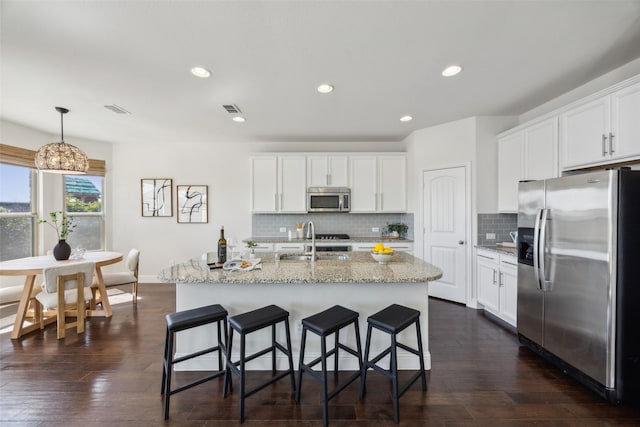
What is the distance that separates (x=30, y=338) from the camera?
8.95ft

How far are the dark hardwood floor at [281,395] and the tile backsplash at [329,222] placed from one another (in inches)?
98.2

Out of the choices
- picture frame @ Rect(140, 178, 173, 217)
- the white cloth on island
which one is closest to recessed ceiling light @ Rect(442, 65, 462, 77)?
the white cloth on island

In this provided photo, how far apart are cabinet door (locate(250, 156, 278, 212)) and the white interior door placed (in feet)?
8.54

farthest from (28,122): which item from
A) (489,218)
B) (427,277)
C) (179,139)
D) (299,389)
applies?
(489,218)

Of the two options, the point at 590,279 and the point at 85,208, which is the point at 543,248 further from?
the point at 85,208

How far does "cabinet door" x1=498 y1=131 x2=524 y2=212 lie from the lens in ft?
10.5

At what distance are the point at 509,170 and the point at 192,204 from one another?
5247 mm

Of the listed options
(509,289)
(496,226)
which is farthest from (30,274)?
(496,226)

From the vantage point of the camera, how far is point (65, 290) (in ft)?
9.45

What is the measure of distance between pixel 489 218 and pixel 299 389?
335 centimetres

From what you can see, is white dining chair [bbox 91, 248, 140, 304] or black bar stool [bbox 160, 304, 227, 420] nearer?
black bar stool [bbox 160, 304, 227, 420]

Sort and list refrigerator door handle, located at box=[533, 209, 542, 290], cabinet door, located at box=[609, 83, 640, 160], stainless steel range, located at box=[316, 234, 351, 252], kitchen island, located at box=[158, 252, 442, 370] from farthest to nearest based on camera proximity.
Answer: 1. stainless steel range, located at box=[316, 234, 351, 252]
2. refrigerator door handle, located at box=[533, 209, 542, 290]
3. kitchen island, located at box=[158, 252, 442, 370]
4. cabinet door, located at box=[609, 83, 640, 160]

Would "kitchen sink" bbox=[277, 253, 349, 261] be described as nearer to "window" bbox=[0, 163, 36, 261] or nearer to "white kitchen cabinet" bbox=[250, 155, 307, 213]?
"white kitchen cabinet" bbox=[250, 155, 307, 213]

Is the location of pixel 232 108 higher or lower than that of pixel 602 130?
higher
